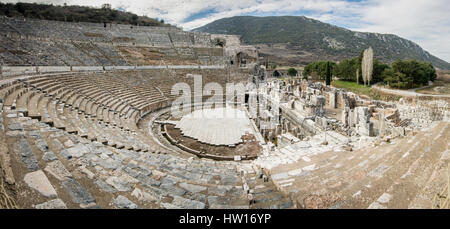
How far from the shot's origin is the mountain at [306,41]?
286 ft

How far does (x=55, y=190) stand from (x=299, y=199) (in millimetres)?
3801

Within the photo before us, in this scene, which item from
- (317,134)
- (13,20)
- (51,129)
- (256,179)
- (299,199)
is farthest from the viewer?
(13,20)

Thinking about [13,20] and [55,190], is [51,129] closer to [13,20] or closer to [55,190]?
[55,190]

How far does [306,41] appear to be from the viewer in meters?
102

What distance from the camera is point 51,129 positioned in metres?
5.73

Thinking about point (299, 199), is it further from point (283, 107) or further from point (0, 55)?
point (0, 55)

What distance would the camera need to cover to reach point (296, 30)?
11994 cm

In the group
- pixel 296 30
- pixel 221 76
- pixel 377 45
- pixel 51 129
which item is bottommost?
pixel 51 129

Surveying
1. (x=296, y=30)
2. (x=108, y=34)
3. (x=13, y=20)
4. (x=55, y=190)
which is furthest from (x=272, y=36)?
(x=55, y=190)

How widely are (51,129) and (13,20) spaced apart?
28.5 meters

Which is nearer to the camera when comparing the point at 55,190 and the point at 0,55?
the point at 55,190

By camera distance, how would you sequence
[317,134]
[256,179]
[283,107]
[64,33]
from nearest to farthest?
[256,179]
[317,134]
[283,107]
[64,33]

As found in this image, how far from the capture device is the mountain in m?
87.1

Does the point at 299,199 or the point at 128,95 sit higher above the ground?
the point at 128,95
